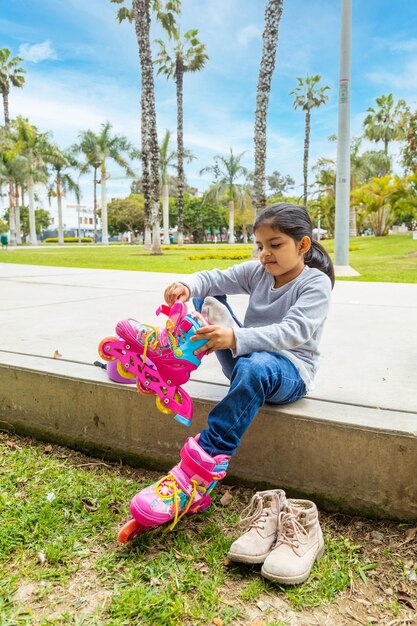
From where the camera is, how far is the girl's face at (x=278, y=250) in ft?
6.72

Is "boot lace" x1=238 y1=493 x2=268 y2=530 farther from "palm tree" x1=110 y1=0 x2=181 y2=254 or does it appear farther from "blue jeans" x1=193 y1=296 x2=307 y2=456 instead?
"palm tree" x1=110 y1=0 x2=181 y2=254

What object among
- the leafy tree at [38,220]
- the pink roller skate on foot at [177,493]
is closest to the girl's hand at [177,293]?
the pink roller skate on foot at [177,493]

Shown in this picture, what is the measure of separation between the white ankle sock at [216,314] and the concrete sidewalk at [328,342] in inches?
15.6

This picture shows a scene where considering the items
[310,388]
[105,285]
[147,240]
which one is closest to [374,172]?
[147,240]

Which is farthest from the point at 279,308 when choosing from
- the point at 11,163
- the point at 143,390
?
the point at 11,163

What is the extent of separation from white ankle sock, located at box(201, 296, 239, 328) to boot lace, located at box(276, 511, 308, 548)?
0.71m

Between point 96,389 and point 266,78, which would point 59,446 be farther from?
point 266,78

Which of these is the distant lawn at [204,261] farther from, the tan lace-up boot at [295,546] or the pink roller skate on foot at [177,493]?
the pink roller skate on foot at [177,493]

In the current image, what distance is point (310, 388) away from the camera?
2098 mm

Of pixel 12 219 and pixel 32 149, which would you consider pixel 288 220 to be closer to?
pixel 32 149

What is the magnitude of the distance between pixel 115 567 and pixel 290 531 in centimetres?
58

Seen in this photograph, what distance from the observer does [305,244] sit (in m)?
2.11

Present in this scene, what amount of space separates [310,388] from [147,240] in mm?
23272

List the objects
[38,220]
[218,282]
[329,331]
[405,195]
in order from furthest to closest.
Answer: [38,220] < [405,195] < [329,331] < [218,282]
